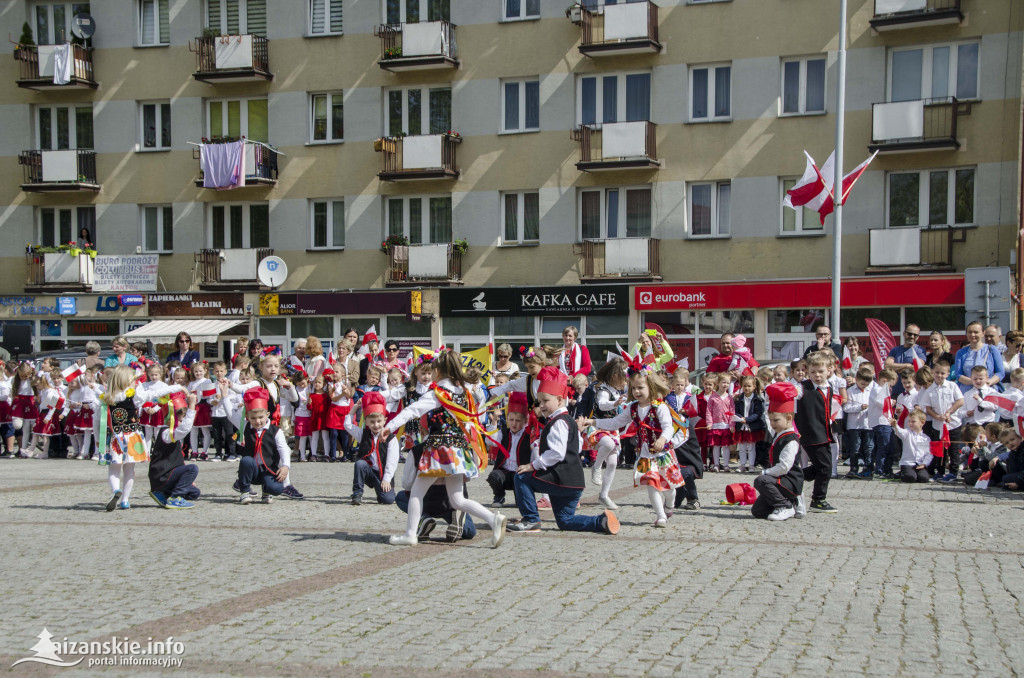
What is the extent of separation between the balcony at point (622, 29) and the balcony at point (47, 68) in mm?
15593

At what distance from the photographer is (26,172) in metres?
34.8

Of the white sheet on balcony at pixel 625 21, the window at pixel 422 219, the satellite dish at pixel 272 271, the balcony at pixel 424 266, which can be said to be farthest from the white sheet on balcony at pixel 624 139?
the satellite dish at pixel 272 271

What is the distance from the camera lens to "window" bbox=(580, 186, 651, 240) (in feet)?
98.7

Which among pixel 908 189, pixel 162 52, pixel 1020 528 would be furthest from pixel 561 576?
pixel 162 52

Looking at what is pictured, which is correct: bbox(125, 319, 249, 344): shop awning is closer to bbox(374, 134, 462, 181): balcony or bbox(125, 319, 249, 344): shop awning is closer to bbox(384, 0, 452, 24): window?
bbox(374, 134, 462, 181): balcony

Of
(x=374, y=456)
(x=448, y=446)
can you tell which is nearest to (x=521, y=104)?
(x=374, y=456)

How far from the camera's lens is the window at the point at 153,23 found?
112 ft

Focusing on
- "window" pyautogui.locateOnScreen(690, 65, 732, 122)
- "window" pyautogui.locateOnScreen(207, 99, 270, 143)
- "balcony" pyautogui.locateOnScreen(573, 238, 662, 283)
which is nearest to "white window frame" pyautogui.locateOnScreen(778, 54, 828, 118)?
"window" pyautogui.locateOnScreen(690, 65, 732, 122)

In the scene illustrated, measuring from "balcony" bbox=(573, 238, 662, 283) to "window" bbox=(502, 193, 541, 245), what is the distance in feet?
4.74

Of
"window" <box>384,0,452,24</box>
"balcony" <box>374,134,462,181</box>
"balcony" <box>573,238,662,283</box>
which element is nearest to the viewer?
"balcony" <box>573,238,662,283</box>

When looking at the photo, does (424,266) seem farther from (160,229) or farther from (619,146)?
(160,229)

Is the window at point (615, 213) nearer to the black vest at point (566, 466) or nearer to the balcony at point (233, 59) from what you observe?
the balcony at point (233, 59)

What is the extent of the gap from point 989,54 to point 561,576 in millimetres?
23393

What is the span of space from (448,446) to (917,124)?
21.5 m
